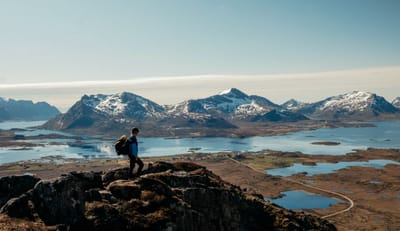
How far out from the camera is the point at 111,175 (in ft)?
143

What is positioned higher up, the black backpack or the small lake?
the black backpack

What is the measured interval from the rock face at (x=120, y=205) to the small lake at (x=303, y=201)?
336 ft

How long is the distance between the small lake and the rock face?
102399 millimetres

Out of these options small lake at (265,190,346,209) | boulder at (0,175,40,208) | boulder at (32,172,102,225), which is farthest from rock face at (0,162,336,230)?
small lake at (265,190,346,209)

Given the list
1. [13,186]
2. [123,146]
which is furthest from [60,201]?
[13,186]

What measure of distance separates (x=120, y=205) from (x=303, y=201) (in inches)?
5122

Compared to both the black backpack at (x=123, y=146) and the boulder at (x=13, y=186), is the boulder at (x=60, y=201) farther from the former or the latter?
the boulder at (x=13, y=186)

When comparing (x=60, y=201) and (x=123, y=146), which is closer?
(x=60, y=201)

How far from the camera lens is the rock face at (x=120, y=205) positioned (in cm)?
2939

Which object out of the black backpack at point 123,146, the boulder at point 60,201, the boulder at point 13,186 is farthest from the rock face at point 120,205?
the black backpack at point 123,146

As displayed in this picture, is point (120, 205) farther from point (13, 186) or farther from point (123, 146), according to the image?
point (13, 186)

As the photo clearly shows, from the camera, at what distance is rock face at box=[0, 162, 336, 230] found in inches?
→ 1157

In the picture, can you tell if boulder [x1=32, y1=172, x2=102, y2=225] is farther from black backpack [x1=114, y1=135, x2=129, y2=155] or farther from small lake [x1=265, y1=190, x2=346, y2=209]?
small lake [x1=265, y1=190, x2=346, y2=209]

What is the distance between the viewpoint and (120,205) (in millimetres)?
33562
